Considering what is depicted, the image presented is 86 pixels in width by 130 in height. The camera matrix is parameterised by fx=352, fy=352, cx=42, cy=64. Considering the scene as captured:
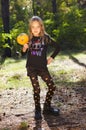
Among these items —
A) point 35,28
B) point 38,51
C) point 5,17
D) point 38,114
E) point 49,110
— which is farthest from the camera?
point 5,17

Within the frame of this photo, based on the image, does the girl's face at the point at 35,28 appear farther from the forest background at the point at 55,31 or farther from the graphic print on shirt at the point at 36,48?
the forest background at the point at 55,31

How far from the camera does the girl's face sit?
5797 millimetres

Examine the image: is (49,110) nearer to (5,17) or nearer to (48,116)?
(48,116)

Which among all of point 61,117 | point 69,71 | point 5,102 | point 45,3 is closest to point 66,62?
point 69,71

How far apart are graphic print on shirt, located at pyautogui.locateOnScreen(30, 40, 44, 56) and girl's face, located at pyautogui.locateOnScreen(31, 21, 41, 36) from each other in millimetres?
156

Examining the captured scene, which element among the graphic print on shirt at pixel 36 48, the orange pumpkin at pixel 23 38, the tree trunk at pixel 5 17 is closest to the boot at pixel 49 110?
the graphic print on shirt at pixel 36 48

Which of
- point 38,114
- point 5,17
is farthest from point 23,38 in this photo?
point 5,17

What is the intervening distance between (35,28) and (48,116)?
1.56 m

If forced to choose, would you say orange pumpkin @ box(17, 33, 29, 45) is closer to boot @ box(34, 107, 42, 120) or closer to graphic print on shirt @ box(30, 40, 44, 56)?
graphic print on shirt @ box(30, 40, 44, 56)

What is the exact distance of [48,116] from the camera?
6.18 meters

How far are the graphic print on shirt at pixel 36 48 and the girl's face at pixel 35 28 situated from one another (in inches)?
6.1

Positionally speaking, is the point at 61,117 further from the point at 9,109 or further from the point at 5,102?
the point at 5,102

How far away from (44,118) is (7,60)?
33.0 feet

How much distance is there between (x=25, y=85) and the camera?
30.5 ft
